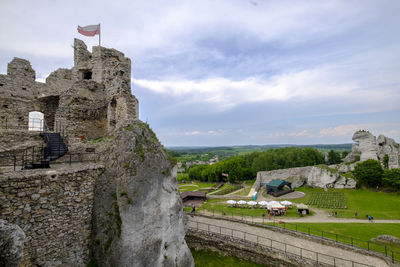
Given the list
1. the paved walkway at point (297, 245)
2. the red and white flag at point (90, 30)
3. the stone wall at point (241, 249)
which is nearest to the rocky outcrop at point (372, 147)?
the paved walkway at point (297, 245)

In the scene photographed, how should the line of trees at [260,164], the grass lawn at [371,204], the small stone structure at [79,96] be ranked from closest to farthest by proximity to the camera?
the small stone structure at [79,96], the grass lawn at [371,204], the line of trees at [260,164]

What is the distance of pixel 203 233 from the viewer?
15961mm

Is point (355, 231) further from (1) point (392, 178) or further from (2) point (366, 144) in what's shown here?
(2) point (366, 144)

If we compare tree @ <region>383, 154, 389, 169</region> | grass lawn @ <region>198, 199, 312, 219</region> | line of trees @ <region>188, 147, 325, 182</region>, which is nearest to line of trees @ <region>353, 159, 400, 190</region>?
tree @ <region>383, 154, 389, 169</region>

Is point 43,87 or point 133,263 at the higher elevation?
point 43,87

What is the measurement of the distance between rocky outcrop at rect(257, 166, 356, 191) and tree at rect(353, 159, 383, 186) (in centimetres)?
170

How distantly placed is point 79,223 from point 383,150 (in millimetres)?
60231

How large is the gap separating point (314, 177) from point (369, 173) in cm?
917

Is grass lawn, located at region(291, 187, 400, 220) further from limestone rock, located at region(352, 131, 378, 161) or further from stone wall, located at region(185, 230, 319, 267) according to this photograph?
stone wall, located at region(185, 230, 319, 267)

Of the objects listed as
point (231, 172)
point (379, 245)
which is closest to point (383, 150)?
point (231, 172)

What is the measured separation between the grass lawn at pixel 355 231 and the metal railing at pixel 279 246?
3497 millimetres

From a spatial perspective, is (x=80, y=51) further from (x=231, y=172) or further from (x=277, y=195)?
(x=231, y=172)

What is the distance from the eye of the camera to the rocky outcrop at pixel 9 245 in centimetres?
361

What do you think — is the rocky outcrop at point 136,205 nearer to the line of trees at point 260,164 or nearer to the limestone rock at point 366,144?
the line of trees at point 260,164
